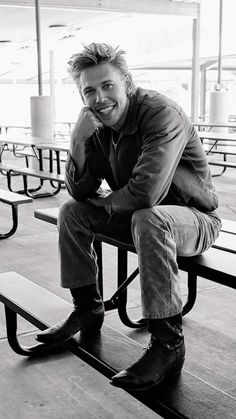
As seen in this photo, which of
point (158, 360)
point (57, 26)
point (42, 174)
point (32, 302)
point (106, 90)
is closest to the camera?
point (158, 360)

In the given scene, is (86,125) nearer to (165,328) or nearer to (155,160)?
(155,160)

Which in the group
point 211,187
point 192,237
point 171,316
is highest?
point 211,187

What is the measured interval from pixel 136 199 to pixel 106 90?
38 centimetres

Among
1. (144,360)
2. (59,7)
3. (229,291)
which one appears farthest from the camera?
(59,7)

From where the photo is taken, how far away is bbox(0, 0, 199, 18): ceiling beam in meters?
7.79

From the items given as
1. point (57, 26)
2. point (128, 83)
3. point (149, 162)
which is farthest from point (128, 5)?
point (149, 162)

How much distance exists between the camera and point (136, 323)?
2.39 meters

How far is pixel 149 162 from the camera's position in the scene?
5.14 ft

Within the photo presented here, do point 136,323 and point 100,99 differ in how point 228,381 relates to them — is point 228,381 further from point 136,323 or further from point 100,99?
point 100,99

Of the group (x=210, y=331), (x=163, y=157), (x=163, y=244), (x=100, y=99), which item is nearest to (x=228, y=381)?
(x=210, y=331)

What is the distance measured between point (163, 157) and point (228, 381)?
88 cm

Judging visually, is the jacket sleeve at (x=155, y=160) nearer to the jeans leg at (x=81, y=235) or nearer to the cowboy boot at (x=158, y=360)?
the jeans leg at (x=81, y=235)

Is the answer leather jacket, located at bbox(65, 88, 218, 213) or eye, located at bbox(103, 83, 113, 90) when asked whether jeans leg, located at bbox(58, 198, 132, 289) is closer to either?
leather jacket, located at bbox(65, 88, 218, 213)

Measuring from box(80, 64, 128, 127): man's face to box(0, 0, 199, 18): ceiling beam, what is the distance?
648 centimetres
